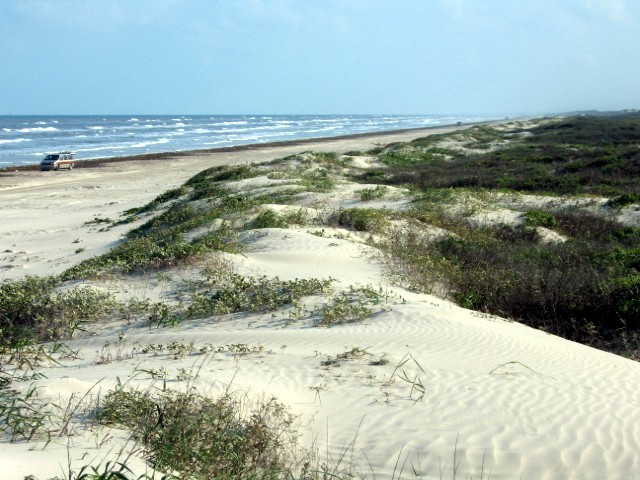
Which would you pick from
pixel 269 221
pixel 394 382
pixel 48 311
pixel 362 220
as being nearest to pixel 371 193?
pixel 362 220

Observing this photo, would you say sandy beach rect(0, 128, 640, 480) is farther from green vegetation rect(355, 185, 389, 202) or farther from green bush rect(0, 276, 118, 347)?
green vegetation rect(355, 185, 389, 202)

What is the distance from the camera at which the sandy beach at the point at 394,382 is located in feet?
16.2

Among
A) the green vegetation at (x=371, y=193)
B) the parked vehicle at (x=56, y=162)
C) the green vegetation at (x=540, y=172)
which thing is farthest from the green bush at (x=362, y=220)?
the parked vehicle at (x=56, y=162)

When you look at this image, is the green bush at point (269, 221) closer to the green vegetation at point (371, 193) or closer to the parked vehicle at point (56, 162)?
the green vegetation at point (371, 193)

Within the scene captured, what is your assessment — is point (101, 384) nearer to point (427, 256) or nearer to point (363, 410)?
point (363, 410)

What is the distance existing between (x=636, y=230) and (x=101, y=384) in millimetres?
13411

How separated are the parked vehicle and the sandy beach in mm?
33138

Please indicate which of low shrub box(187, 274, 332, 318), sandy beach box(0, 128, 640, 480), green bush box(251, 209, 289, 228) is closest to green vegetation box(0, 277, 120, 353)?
sandy beach box(0, 128, 640, 480)

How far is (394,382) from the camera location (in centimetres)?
647

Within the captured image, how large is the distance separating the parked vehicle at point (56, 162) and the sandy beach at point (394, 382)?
33.1 meters

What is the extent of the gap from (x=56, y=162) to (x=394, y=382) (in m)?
39.5

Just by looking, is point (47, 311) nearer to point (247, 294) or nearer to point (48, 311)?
point (48, 311)

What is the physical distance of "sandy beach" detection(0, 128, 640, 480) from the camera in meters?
4.93

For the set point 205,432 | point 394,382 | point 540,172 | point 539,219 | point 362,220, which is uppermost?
point 205,432
